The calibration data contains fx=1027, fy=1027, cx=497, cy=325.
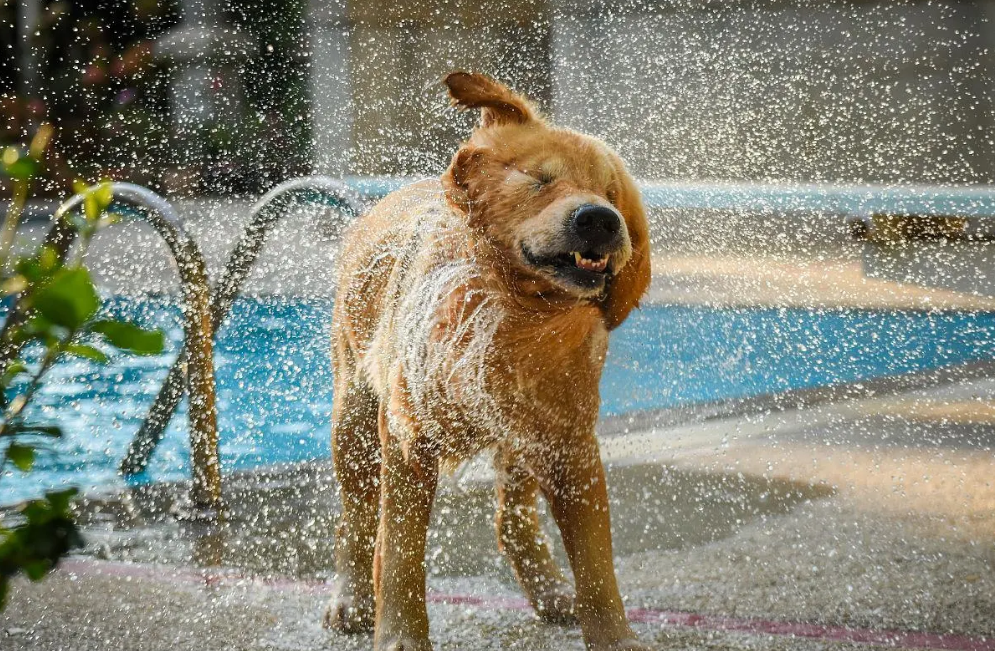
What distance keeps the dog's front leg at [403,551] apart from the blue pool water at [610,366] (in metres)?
2.57

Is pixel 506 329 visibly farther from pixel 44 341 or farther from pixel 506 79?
pixel 506 79

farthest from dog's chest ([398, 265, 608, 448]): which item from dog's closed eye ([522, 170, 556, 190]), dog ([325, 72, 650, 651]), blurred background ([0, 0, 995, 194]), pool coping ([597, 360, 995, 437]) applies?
blurred background ([0, 0, 995, 194])

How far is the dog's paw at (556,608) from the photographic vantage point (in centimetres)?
251

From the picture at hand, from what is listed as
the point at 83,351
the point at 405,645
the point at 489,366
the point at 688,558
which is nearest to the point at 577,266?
the point at 489,366

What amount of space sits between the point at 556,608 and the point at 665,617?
0.27 meters

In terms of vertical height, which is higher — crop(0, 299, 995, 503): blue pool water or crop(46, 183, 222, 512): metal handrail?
crop(46, 183, 222, 512): metal handrail

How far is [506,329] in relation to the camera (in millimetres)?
2047

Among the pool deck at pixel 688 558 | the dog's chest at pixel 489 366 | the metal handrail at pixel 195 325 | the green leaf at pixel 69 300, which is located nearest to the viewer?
the green leaf at pixel 69 300

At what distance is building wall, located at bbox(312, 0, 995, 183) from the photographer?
27.7 ft

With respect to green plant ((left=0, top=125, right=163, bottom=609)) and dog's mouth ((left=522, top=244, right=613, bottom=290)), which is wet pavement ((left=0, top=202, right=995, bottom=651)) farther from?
green plant ((left=0, top=125, right=163, bottom=609))

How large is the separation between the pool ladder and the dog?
853mm

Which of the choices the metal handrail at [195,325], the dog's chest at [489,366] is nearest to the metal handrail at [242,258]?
the metal handrail at [195,325]

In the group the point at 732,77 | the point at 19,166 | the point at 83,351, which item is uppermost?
the point at 19,166

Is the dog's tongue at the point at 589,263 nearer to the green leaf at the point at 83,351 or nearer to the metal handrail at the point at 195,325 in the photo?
the green leaf at the point at 83,351
